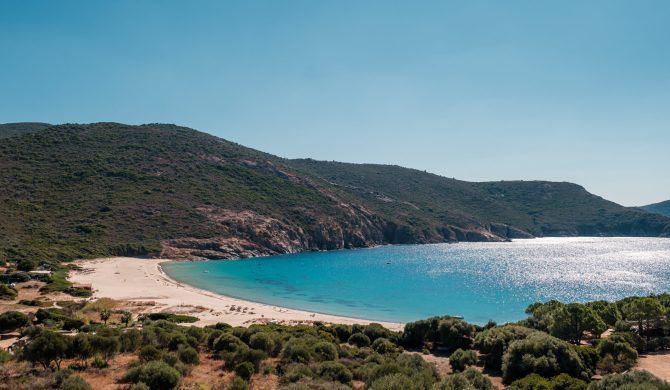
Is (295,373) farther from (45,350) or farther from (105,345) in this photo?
(45,350)

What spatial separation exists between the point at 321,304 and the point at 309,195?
103m

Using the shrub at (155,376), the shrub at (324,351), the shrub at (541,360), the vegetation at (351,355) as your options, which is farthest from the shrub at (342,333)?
the shrub at (155,376)

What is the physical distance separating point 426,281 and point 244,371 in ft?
208

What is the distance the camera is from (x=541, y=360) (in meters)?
20.2

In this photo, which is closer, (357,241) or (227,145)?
(357,241)

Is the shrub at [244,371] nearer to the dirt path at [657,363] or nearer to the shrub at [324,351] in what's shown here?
the shrub at [324,351]

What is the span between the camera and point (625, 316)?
34812 mm

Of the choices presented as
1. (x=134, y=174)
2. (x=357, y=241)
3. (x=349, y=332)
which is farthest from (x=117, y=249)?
(x=357, y=241)

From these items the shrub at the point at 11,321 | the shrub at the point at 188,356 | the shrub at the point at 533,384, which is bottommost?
the shrub at the point at 11,321

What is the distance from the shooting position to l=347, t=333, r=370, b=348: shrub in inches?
1133

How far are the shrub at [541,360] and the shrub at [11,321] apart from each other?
31474mm

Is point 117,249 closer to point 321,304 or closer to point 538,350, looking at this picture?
point 321,304

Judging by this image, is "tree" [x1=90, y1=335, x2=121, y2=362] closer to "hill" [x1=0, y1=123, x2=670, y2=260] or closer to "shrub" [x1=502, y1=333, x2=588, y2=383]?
"shrub" [x1=502, y1=333, x2=588, y2=383]

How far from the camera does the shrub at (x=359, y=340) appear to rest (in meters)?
28.8
